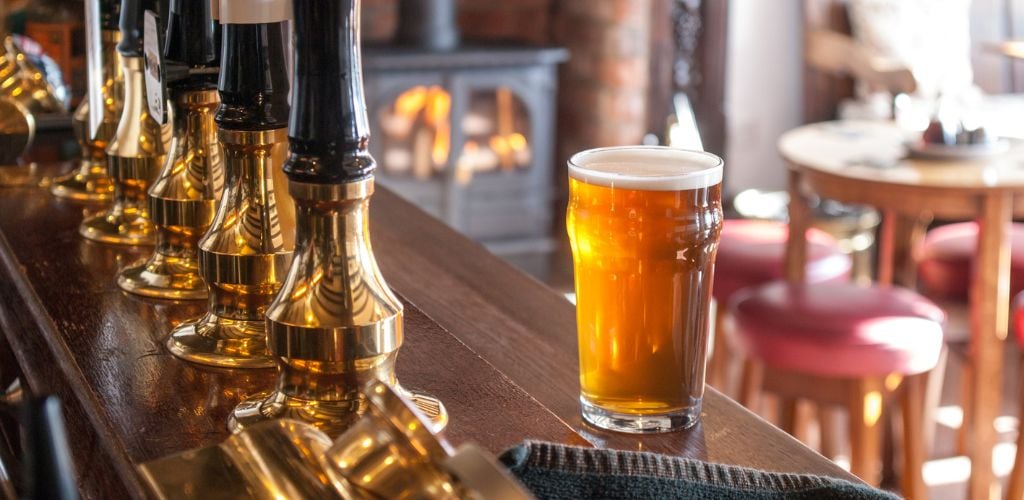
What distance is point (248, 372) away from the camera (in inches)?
27.4

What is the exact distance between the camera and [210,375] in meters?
0.69

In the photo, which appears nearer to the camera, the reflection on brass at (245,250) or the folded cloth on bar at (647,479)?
the folded cloth on bar at (647,479)

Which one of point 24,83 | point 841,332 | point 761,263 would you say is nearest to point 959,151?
point 761,263

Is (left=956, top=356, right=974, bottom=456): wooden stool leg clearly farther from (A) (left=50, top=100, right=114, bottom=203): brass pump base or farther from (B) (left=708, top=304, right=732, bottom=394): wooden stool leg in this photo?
(A) (left=50, top=100, right=114, bottom=203): brass pump base

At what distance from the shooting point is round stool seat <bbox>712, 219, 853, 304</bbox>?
2.51 metres

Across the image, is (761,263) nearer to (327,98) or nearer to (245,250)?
(245,250)

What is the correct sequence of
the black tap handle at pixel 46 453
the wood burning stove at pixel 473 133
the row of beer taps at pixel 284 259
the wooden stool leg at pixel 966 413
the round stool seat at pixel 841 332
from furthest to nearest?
the wood burning stove at pixel 473 133, the wooden stool leg at pixel 966 413, the round stool seat at pixel 841 332, the row of beer taps at pixel 284 259, the black tap handle at pixel 46 453

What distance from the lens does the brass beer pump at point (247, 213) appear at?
0.67 meters

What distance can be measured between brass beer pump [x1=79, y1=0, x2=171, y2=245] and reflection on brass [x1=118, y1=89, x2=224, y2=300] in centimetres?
12

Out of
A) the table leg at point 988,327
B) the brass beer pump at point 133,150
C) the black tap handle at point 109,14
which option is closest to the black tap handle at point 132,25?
the brass beer pump at point 133,150

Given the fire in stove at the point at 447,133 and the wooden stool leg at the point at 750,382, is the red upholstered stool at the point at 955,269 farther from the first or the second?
the fire in stove at the point at 447,133

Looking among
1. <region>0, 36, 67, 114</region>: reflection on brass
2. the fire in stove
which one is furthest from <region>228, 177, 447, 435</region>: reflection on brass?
the fire in stove

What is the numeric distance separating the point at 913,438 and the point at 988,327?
0.95 feet

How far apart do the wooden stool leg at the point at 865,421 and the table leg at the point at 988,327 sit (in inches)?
10.1
